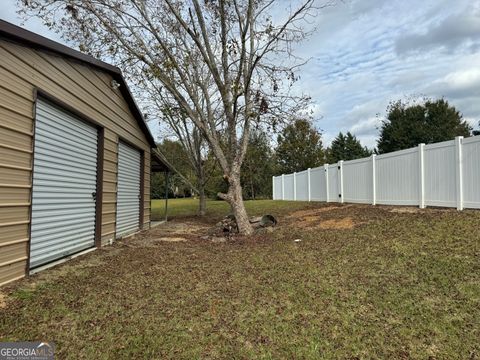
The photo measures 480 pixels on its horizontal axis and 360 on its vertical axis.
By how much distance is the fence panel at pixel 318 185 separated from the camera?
56.2 feet

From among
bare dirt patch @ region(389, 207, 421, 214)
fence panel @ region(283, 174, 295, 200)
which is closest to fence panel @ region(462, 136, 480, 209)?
bare dirt patch @ region(389, 207, 421, 214)

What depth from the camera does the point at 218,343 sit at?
11.6 ft

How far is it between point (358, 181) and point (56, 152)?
10073mm

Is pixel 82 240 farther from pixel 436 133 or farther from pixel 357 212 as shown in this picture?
pixel 436 133

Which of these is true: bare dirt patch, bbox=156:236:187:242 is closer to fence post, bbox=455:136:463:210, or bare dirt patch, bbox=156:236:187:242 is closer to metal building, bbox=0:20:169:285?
metal building, bbox=0:20:169:285

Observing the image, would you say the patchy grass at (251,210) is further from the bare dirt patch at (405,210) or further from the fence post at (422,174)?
the fence post at (422,174)

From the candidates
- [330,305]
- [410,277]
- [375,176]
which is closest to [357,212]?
[375,176]

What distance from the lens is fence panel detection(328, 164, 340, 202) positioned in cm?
1540

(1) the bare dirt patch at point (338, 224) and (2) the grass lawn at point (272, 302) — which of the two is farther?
(1) the bare dirt patch at point (338, 224)

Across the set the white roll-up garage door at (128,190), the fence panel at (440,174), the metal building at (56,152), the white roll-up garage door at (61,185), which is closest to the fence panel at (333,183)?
the fence panel at (440,174)

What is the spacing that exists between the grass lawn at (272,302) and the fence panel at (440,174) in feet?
4.68

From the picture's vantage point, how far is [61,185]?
259 inches

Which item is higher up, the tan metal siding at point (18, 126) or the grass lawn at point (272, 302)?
the tan metal siding at point (18, 126)

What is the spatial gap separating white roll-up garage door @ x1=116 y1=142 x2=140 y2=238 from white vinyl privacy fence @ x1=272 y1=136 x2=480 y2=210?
754 cm
